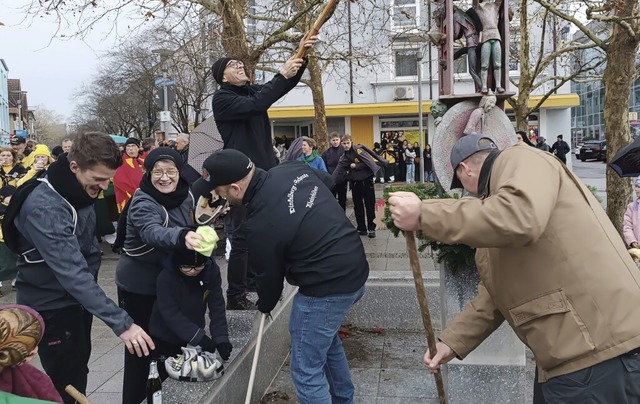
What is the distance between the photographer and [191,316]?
3547 mm

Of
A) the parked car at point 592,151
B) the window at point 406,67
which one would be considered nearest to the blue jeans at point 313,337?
the window at point 406,67

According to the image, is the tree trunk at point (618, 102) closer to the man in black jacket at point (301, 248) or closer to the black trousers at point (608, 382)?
the man in black jacket at point (301, 248)

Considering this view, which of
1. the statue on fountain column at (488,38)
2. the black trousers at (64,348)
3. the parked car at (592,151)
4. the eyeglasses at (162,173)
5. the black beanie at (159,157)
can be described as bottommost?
the parked car at (592,151)

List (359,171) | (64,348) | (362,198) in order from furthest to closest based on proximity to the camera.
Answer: (362,198), (359,171), (64,348)

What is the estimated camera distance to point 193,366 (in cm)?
332

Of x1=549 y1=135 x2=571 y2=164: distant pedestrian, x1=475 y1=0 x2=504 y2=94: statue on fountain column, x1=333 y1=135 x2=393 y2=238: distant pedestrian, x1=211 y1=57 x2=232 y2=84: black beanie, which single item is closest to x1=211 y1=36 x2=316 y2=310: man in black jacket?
x1=211 y1=57 x2=232 y2=84: black beanie

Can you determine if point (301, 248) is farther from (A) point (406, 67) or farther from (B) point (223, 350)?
(A) point (406, 67)

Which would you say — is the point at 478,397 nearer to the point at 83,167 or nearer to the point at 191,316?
the point at 191,316

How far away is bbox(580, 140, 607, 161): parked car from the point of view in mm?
36844

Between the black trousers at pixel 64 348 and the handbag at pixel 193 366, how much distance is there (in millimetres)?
485

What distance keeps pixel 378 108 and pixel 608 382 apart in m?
25.3

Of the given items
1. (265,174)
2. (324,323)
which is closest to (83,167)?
(265,174)

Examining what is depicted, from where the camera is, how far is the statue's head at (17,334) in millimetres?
1983

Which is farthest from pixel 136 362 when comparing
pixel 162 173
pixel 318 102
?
pixel 318 102
